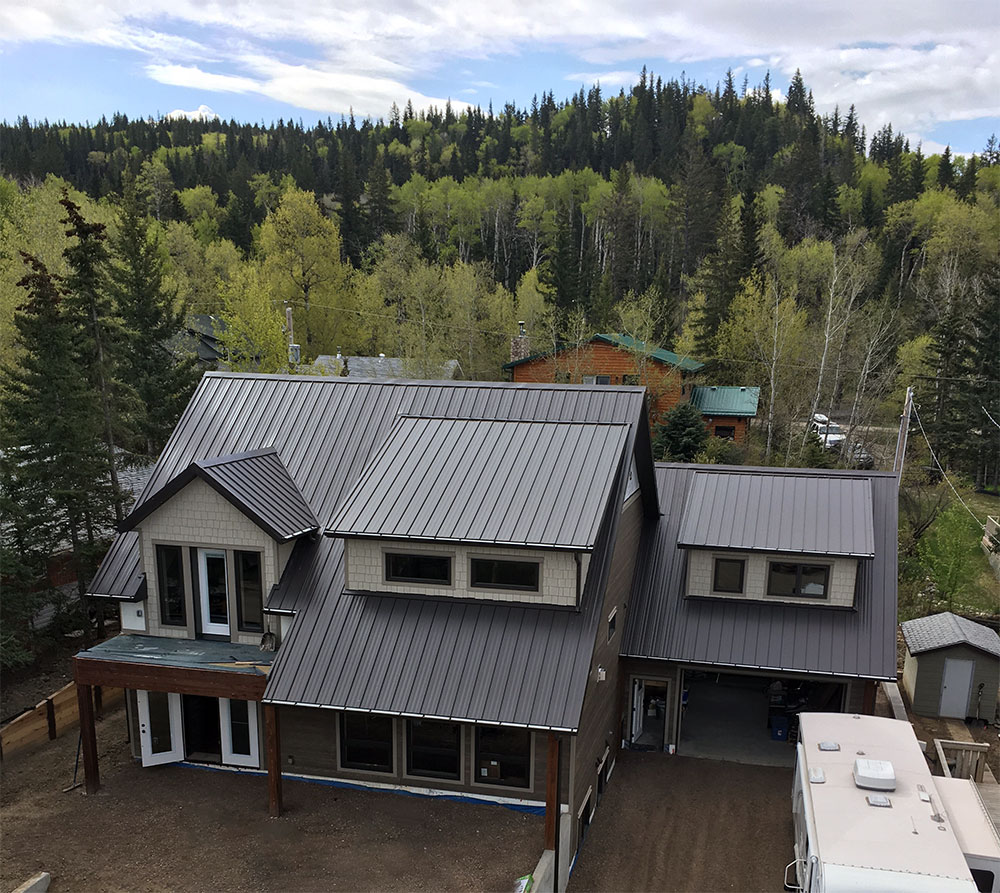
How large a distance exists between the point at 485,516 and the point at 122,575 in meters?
7.99

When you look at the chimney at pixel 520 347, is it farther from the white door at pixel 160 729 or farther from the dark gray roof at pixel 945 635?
the white door at pixel 160 729

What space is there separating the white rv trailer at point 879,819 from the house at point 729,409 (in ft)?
93.9

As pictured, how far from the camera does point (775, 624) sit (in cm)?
1655

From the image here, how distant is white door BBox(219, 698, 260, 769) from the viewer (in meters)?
14.8

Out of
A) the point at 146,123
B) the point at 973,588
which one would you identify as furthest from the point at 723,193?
the point at 146,123

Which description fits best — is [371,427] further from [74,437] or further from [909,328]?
[909,328]

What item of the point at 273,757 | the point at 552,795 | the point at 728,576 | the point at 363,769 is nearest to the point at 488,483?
the point at 552,795

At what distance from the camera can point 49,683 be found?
20.9m

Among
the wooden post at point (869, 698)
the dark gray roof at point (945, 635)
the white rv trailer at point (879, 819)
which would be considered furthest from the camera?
the dark gray roof at point (945, 635)

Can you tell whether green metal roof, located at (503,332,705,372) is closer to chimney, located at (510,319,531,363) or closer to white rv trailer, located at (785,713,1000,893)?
chimney, located at (510,319,531,363)

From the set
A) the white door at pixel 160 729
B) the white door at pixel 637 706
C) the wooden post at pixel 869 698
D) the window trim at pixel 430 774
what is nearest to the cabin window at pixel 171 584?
the white door at pixel 160 729

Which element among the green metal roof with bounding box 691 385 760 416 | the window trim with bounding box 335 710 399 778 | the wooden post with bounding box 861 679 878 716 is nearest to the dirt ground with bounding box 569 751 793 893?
the wooden post with bounding box 861 679 878 716

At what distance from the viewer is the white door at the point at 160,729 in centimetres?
1502

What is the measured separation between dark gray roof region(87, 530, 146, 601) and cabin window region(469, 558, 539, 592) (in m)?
7.00
